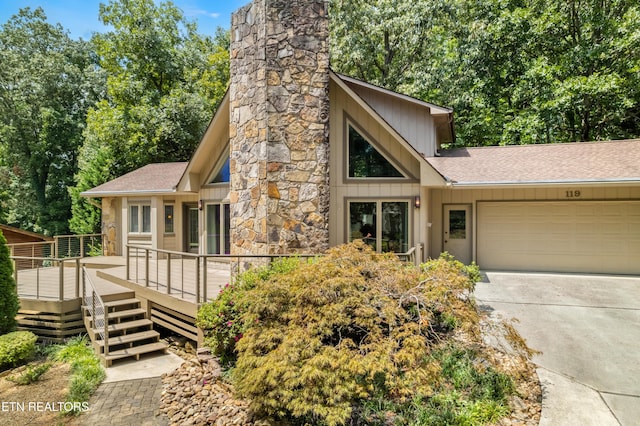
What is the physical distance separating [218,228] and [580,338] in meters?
8.65

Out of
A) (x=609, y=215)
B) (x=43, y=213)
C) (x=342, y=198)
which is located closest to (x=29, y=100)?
(x=43, y=213)

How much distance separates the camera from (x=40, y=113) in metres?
22.1

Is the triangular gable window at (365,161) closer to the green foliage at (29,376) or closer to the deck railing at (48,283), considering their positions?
the deck railing at (48,283)

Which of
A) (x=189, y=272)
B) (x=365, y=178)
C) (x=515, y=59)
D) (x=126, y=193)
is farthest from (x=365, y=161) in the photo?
(x=515, y=59)

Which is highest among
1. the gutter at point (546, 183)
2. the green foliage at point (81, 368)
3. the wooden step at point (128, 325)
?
the gutter at point (546, 183)

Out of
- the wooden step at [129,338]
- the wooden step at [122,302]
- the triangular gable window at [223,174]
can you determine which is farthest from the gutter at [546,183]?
the wooden step at [122,302]

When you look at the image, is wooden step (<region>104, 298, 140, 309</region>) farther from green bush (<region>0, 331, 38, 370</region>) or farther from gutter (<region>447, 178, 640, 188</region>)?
gutter (<region>447, 178, 640, 188</region>)

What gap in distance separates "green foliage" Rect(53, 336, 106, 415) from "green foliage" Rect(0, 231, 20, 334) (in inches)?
45.7

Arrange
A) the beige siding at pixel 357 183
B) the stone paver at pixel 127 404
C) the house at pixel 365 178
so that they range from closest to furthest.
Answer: the stone paver at pixel 127 404
the house at pixel 365 178
the beige siding at pixel 357 183

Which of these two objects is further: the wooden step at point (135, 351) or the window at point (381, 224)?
the window at point (381, 224)

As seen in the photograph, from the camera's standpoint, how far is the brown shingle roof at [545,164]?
8896mm

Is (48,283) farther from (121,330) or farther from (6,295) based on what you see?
(121,330)

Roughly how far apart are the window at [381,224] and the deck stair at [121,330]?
4888 millimetres

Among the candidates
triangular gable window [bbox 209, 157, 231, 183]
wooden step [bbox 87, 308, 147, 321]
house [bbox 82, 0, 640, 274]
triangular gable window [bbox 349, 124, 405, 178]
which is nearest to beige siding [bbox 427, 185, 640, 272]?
house [bbox 82, 0, 640, 274]
